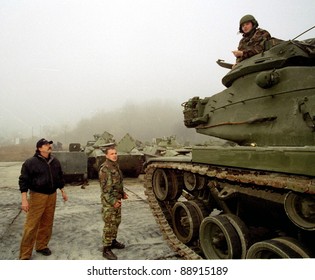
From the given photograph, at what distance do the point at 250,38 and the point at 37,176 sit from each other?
4.01 metres

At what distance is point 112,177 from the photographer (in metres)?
4.71

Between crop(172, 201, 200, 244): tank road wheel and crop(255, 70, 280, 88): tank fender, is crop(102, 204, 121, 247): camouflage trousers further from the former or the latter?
crop(255, 70, 280, 88): tank fender

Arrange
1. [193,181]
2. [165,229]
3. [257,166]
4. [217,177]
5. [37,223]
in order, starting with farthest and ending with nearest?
[165,229] < [193,181] < [37,223] < [217,177] < [257,166]

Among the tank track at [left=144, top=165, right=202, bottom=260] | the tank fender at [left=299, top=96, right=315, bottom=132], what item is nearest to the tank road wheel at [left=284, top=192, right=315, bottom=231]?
the tank fender at [left=299, top=96, right=315, bottom=132]

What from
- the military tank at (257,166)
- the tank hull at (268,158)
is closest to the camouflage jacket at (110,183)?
the military tank at (257,166)

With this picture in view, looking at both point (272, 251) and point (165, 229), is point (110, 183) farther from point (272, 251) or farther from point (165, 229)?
point (272, 251)

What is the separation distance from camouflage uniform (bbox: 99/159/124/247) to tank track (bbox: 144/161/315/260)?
38.2 inches

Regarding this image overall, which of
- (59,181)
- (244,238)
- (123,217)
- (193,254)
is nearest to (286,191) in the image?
(244,238)

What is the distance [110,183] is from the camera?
466 centimetres

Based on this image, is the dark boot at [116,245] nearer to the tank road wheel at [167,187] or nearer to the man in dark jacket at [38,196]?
the man in dark jacket at [38,196]

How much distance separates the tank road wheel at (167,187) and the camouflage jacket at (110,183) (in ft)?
3.57

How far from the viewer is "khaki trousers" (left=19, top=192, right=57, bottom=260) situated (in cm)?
439

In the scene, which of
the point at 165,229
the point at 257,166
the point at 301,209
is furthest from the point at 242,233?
the point at 165,229
